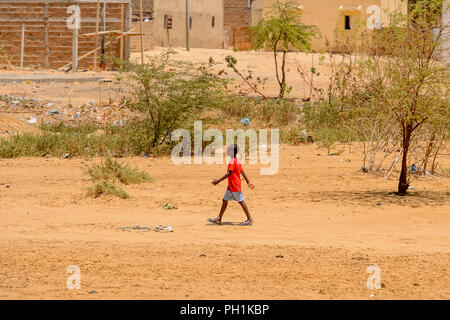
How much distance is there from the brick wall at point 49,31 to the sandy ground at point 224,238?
1501 centimetres

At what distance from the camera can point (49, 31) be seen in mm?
28516

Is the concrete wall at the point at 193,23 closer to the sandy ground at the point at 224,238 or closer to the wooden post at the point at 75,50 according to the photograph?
the wooden post at the point at 75,50

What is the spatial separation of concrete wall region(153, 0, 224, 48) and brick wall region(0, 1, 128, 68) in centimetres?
736

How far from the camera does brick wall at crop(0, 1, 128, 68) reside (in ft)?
92.0

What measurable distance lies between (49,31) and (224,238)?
21.8 m

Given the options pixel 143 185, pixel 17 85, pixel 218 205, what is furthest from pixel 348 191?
pixel 17 85

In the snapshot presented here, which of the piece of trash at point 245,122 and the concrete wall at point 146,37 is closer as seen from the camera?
the piece of trash at point 245,122

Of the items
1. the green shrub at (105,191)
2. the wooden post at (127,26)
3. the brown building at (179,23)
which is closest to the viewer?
the green shrub at (105,191)

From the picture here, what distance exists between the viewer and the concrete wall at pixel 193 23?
36781 millimetres

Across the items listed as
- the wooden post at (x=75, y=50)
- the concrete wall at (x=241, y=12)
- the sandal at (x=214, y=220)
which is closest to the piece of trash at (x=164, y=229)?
the sandal at (x=214, y=220)

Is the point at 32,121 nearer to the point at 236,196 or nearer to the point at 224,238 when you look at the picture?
the point at 236,196

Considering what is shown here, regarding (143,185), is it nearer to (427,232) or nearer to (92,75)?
(427,232)

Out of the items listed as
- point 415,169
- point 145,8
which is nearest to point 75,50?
point 145,8

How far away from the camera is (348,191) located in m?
12.3
